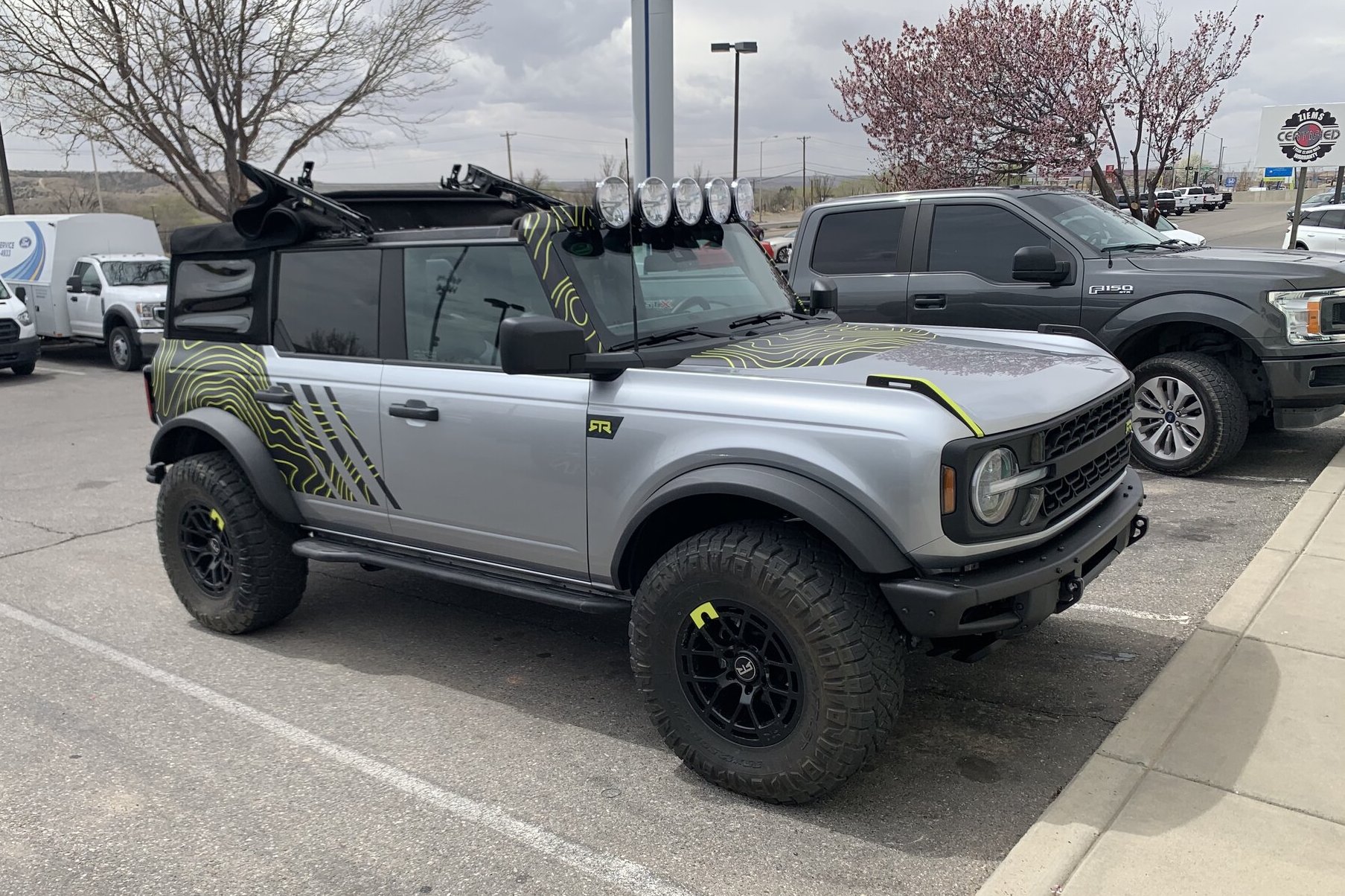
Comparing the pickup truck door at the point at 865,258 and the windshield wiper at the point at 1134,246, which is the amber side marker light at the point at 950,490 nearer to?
the pickup truck door at the point at 865,258

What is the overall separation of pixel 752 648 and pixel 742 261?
198 centimetres

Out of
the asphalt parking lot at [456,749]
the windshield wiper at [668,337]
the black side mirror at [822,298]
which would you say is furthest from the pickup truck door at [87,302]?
the windshield wiper at [668,337]

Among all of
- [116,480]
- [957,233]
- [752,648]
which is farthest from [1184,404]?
[116,480]

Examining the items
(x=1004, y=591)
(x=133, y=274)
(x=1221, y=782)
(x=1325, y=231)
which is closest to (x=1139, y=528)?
(x=1221, y=782)

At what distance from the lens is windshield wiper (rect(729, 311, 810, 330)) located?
4.22 meters

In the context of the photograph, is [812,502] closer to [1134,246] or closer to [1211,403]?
[1211,403]

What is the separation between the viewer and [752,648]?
3.24 m

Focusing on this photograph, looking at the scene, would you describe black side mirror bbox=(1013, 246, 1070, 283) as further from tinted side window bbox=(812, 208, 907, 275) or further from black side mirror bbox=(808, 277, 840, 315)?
black side mirror bbox=(808, 277, 840, 315)

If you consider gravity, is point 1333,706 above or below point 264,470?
below

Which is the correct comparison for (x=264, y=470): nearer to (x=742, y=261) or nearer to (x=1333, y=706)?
(x=742, y=261)

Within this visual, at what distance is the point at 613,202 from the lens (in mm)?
3787

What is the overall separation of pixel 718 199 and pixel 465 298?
1151 mm

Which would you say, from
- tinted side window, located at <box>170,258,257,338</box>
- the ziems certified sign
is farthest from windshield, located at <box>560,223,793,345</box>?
the ziems certified sign

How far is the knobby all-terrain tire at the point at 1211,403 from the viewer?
265 inches
